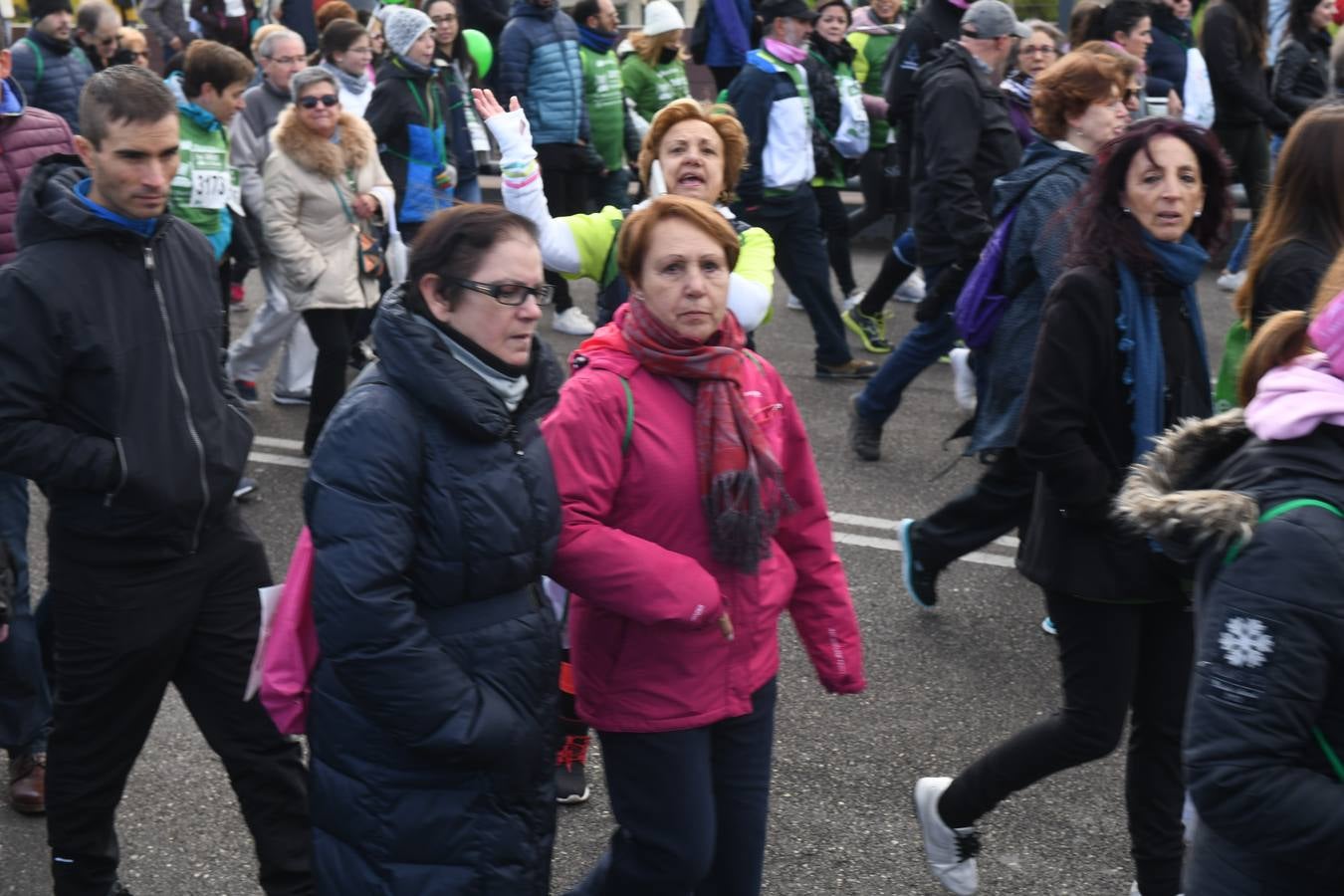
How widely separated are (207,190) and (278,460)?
1535 millimetres

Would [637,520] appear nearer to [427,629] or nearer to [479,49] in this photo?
[427,629]

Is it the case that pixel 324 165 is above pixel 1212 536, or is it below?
below

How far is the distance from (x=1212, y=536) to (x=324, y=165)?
17.9ft

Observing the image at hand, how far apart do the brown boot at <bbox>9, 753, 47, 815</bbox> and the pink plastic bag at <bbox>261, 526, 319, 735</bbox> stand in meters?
1.77

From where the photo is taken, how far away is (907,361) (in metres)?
7.21

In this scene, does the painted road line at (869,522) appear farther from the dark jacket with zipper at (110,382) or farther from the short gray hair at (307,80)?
the dark jacket with zipper at (110,382)

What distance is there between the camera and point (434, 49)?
8.64 metres

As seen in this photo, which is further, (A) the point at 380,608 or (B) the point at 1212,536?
(A) the point at 380,608

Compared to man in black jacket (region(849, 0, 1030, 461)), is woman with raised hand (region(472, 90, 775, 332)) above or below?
above

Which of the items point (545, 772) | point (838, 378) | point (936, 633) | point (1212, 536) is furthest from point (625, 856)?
point (838, 378)

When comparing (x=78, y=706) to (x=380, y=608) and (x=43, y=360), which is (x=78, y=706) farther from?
(x=380, y=608)

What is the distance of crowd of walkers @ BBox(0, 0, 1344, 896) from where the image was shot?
8.23ft

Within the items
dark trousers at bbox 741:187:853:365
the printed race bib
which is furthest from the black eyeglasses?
dark trousers at bbox 741:187:853:365

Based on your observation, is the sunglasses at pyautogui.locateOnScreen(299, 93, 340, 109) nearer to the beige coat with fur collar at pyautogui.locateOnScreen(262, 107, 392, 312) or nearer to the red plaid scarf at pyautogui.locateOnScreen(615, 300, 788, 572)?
the beige coat with fur collar at pyautogui.locateOnScreen(262, 107, 392, 312)
